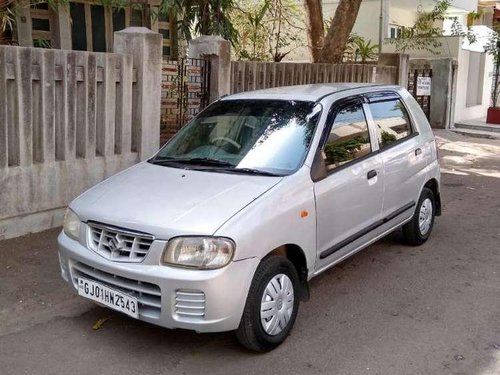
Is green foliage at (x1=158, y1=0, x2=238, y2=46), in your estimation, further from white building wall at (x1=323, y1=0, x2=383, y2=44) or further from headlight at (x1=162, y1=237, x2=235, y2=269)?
white building wall at (x1=323, y1=0, x2=383, y2=44)

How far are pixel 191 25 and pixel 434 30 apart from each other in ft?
28.9

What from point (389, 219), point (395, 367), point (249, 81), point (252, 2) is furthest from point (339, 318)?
point (252, 2)

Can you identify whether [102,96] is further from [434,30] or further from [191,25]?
[434,30]

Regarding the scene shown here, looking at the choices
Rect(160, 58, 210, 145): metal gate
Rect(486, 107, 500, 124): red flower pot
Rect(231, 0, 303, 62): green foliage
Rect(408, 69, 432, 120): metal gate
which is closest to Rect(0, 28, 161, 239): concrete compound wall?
Rect(160, 58, 210, 145): metal gate

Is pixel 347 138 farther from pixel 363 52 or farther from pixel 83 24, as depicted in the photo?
pixel 363 52

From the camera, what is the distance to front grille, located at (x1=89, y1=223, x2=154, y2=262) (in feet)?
11.7

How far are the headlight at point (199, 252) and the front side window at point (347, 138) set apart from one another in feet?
4.32

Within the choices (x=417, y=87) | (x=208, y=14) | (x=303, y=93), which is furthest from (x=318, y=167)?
(x=417, y=87)

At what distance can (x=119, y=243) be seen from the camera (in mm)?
3678

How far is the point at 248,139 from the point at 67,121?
263 centimetres

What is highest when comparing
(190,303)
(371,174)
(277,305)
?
(371,174)

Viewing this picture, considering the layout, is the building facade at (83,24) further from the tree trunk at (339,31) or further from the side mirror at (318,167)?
the side mirror at (318,167)

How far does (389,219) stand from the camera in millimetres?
5289

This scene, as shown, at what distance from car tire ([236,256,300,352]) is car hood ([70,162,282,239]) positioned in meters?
0.46
